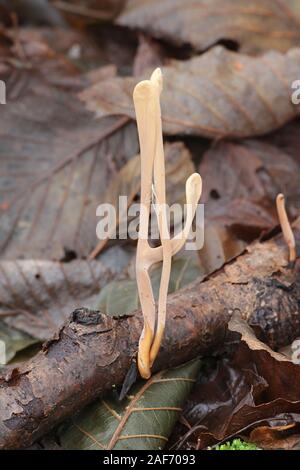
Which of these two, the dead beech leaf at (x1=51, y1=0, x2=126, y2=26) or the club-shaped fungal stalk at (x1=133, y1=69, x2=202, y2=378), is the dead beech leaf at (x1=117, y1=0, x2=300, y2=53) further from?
the club-shaped fungal stalk at (x1=133, y1=69, x2=202, y2=378)

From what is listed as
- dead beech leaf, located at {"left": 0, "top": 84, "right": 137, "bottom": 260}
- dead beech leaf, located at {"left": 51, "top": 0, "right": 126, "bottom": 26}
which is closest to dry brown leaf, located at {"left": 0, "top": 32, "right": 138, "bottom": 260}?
dead beech leaf, located at {"left": 0, "top": 84, "right": 137, "bottom": 260}

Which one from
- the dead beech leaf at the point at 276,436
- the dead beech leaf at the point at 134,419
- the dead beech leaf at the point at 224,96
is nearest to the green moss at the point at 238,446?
the dead beech leaf at the point at 276,436

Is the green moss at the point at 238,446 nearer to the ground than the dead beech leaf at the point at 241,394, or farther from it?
nearer to the ground

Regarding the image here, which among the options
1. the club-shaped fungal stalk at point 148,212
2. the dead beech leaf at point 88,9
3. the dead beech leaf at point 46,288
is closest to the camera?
the club-shaped fungal stalk at point 148,212

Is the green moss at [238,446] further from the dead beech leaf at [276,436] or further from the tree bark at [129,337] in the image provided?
the tree bark at [129,337]

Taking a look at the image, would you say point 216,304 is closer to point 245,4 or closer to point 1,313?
point 1,313

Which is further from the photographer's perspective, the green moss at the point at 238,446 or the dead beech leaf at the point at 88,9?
the dead beech leaf at the point at 88,9

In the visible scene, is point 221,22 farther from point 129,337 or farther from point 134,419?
point 134,419

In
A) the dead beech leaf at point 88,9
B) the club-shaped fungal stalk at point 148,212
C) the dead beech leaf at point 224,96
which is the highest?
the dead beech leaf at point 88,9
